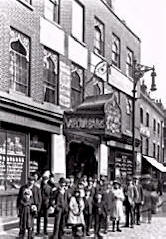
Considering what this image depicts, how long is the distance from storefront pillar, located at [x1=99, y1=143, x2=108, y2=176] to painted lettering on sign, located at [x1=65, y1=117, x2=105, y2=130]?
5080 millimetres

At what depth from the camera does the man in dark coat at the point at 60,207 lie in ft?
41.9

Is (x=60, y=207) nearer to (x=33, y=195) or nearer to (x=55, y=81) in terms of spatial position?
(x=33, y=195)

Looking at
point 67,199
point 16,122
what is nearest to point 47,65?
point 16,122

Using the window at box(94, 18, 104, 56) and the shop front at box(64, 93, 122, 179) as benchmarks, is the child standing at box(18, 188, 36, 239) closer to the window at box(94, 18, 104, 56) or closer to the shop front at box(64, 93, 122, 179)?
the shop front at box(64, 93, 122, 179)

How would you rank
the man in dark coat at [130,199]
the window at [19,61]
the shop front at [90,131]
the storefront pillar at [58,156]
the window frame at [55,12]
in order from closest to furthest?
the window at [19,61] → the man in dark coat at [130,199] → the storefront pillar at [58,156] → the shop front at [90,131] → the window frame at [55,12]

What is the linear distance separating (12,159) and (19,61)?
11.5 ft

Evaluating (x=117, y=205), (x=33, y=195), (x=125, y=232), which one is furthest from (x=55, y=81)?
(x=33, y=195)

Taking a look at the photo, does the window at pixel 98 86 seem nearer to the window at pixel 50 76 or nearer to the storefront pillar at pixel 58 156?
the window at pixel 50 76

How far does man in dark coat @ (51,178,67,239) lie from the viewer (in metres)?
12.8

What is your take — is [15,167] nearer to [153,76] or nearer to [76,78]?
[76,78]

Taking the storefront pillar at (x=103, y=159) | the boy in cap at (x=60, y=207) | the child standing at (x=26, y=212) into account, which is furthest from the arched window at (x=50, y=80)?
the child standing at (x=26, y=212)

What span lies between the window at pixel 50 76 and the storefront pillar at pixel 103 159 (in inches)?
221

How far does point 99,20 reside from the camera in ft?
82.1

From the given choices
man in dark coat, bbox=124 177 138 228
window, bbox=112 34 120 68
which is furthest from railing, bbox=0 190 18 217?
window, bbox=112 34 120 68
